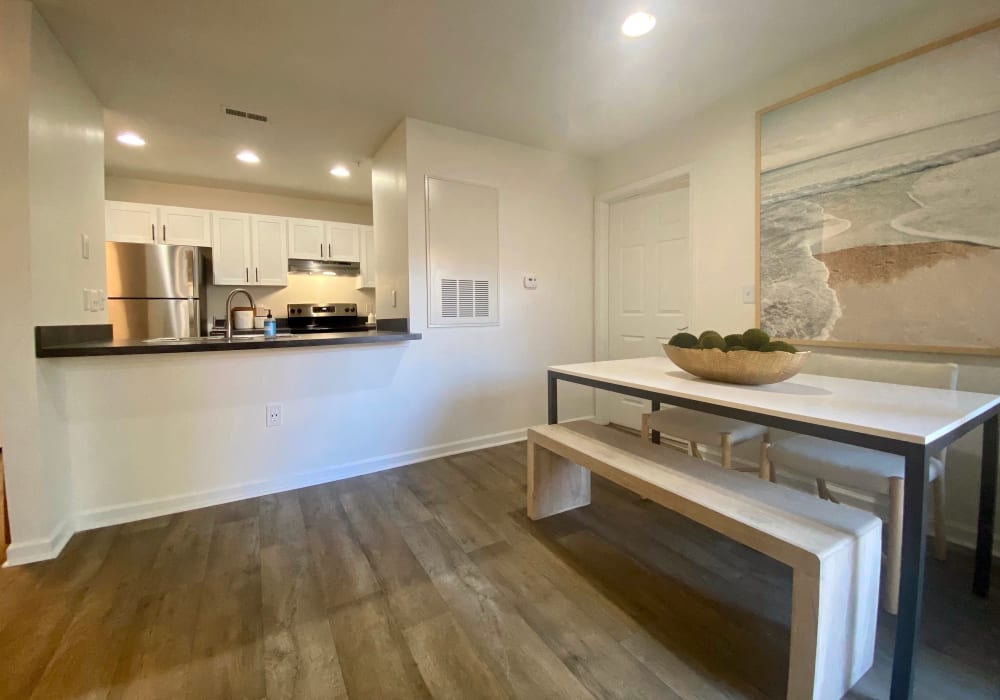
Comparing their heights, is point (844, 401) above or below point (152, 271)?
below

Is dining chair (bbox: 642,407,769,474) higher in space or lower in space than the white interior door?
lower

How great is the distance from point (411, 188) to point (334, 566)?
2.28 meters

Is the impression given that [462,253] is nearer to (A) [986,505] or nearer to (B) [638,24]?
(B) [638,24]

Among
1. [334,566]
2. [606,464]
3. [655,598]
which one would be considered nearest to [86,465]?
[334,566]

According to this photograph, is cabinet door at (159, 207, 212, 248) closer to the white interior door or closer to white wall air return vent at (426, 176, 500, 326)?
white wall air return vent at (426, 176, 500, 326)

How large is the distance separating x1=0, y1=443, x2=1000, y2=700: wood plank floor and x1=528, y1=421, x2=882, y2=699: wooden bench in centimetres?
17

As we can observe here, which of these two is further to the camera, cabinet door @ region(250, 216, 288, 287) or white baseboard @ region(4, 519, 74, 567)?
cabinet door @ region(250, 216, 288, 287)

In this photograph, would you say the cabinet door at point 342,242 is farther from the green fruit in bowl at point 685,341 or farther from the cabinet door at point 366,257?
the green fruit in bowl at point 685,341

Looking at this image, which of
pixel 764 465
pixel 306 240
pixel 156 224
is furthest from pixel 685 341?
pixel 156 224

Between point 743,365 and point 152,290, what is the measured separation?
4541mm

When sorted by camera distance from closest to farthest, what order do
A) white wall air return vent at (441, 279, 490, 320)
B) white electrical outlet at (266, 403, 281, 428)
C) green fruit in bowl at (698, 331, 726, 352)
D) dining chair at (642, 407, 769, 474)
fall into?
green fruit in bowl at (698, 331, 726, 352) → dining chair at (642, 407, 769, 474) → white electrical outlet at (266, 403, 281, 428) → white wall air return vent at (441, 279, 490, 320)

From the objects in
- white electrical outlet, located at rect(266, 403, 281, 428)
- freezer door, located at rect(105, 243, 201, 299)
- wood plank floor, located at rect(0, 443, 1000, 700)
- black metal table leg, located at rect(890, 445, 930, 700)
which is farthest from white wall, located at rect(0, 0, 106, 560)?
black metal table leg, located at rect(890, 445, 930, 700)

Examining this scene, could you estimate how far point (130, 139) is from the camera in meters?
2.99

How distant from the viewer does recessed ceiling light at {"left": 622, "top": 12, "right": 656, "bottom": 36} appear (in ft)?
5.95
